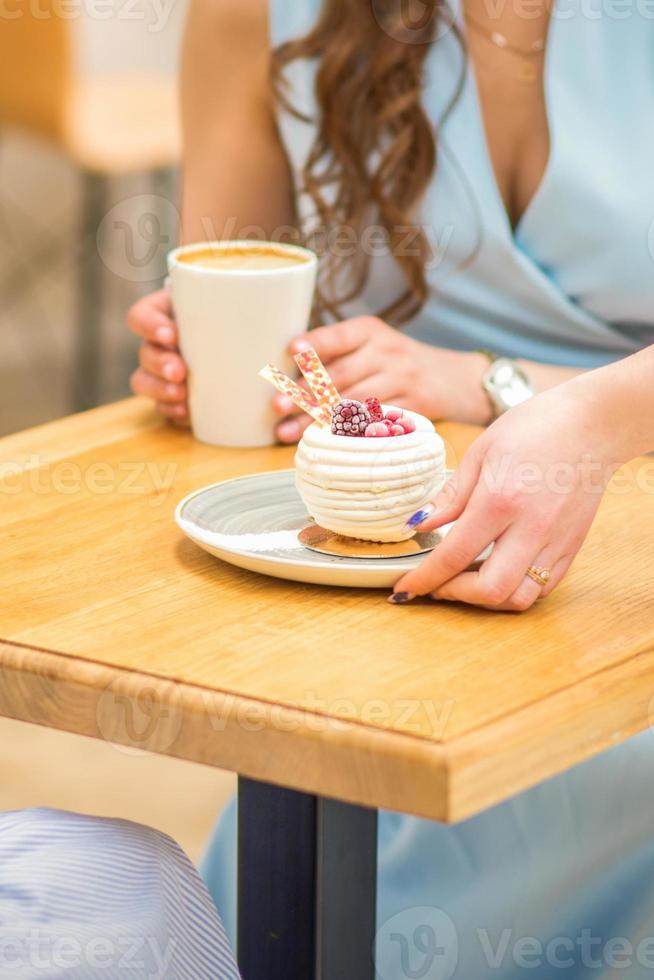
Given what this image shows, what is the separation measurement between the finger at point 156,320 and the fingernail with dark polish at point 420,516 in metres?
0.44

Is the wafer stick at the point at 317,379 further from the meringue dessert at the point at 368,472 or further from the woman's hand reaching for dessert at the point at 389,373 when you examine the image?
the woman's hand reaching for dessert at the point at 389,373

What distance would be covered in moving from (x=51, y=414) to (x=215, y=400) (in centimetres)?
267

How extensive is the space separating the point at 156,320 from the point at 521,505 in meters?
0.53

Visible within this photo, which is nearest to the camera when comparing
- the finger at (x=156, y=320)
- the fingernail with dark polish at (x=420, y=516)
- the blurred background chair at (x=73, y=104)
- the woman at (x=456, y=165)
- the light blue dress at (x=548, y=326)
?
the fingernail with dark polish at (x=420, y=516)

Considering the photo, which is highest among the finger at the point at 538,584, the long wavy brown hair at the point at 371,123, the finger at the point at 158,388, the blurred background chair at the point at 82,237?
the long wavy brown hair at the point at 371,123

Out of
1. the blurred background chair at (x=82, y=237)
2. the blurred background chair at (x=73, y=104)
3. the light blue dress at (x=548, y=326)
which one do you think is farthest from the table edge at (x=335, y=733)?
the blurred background chair at (x=73, y=104)

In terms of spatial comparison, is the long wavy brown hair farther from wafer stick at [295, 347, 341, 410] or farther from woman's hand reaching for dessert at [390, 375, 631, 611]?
woman's hand reaching for dessert at [390, 375, 631, 611]

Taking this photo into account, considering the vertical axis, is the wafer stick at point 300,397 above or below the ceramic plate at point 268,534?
above

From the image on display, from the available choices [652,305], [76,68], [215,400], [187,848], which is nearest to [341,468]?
[215,400]

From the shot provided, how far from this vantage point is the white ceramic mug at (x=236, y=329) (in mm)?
1212

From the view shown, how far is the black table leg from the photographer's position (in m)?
0.89

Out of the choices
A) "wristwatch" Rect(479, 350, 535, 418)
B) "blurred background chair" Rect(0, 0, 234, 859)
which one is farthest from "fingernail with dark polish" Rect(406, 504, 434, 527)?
"blurred background chair" Rect(0, 0, 234, 859)

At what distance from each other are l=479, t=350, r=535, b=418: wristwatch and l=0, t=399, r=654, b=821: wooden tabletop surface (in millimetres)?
340

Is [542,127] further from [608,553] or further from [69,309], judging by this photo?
[69,309]
